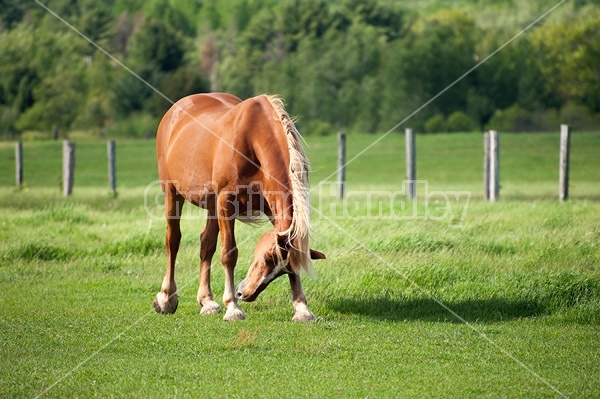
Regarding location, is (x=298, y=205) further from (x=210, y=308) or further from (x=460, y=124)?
(x=460, y=124)

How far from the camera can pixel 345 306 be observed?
8.99m

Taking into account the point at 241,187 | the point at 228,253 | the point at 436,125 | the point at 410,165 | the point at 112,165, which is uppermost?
the point at 436,125

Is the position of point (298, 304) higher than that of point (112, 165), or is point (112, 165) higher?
point (112, 165)

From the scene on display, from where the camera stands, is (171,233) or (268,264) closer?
(268,264)

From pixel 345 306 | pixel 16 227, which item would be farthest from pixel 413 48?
pixel 345 306

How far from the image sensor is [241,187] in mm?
8406

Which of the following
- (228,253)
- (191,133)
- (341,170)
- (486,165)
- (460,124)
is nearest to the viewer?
(228,253)

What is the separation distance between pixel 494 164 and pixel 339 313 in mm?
10778

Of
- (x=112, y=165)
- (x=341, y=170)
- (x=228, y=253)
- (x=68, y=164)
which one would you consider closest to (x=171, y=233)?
(x=228, y=253)

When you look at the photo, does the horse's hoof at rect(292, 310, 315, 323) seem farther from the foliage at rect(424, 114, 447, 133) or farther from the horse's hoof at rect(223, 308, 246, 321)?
the foliage at rect(424, 114, 447, 133)

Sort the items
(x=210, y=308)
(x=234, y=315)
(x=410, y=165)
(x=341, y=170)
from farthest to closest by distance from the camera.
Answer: (x=341, y=170) < (x=410, y=165) < (x=210, y=308) < (x=234, y=315)

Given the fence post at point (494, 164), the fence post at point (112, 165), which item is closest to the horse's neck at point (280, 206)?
the fence post at point (494, 164)

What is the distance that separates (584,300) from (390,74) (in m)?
55.8

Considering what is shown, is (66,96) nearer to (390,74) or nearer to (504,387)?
(390,74)
